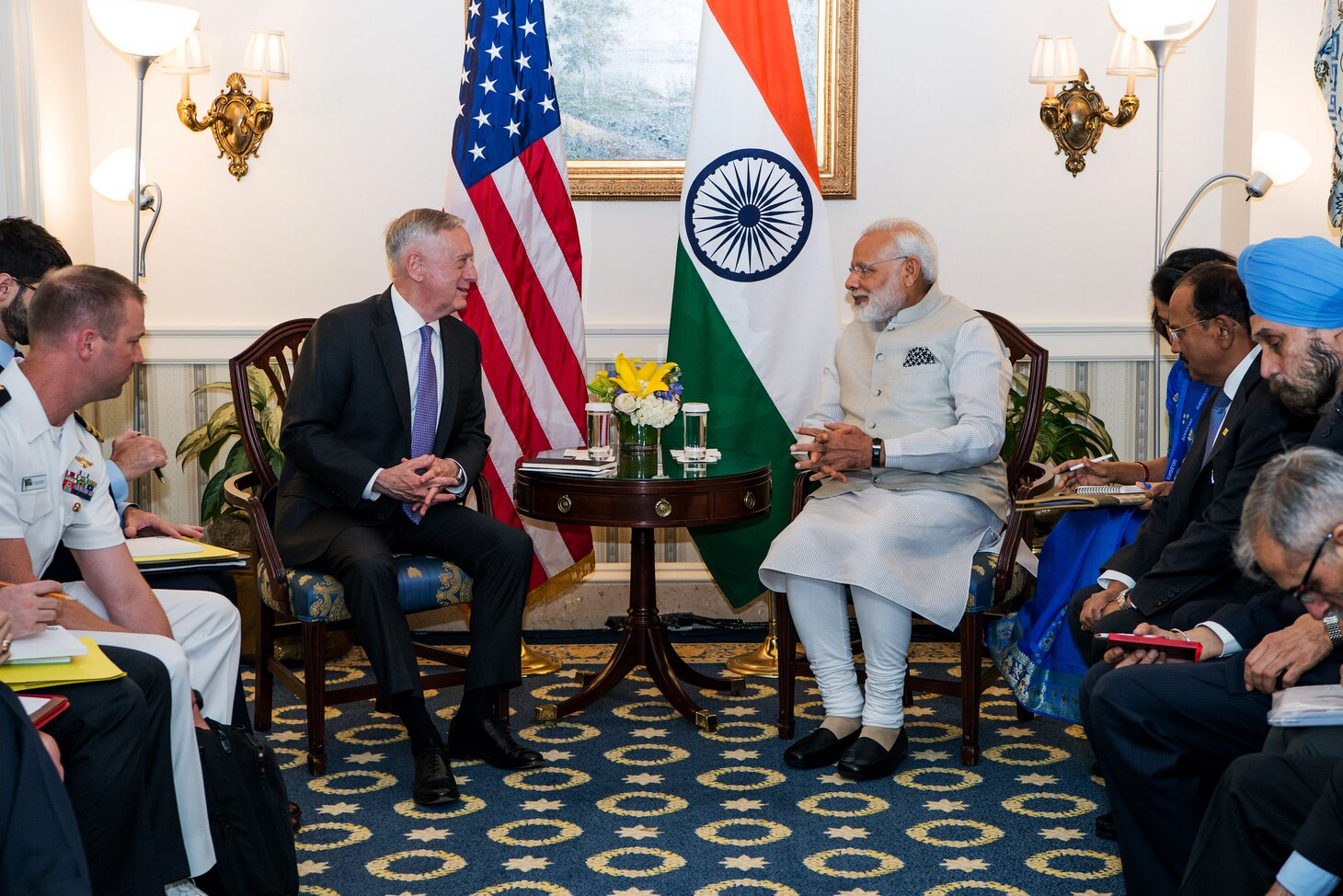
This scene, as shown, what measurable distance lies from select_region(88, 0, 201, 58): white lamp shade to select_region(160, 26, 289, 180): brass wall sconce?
40 centimetres

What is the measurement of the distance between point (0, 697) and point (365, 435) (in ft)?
6.32

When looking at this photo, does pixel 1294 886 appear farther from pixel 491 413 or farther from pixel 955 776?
pixel 491 413

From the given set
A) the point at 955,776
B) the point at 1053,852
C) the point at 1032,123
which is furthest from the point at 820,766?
the point at 1032,123

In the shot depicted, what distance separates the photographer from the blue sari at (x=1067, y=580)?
3.52 metres

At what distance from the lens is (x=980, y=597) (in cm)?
370

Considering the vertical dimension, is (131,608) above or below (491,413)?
below

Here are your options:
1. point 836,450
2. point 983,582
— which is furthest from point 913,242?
point 983,582

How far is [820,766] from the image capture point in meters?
3.69

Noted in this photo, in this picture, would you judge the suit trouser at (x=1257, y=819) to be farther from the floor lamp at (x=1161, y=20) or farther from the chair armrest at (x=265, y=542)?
the floor lamp at (x=1161, y=20)

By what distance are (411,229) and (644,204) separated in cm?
140

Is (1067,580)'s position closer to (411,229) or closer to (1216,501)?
(1216,501)

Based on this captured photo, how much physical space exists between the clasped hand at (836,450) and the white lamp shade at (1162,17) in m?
1.80

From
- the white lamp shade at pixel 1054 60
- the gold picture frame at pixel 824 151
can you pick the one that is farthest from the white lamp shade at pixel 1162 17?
the gold picture frame at pixel 824 151

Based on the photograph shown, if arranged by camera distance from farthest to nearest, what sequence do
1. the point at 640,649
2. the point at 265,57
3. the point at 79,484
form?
1. the point at 265,57
2. the point at 640,649
3. the point at 79,484
